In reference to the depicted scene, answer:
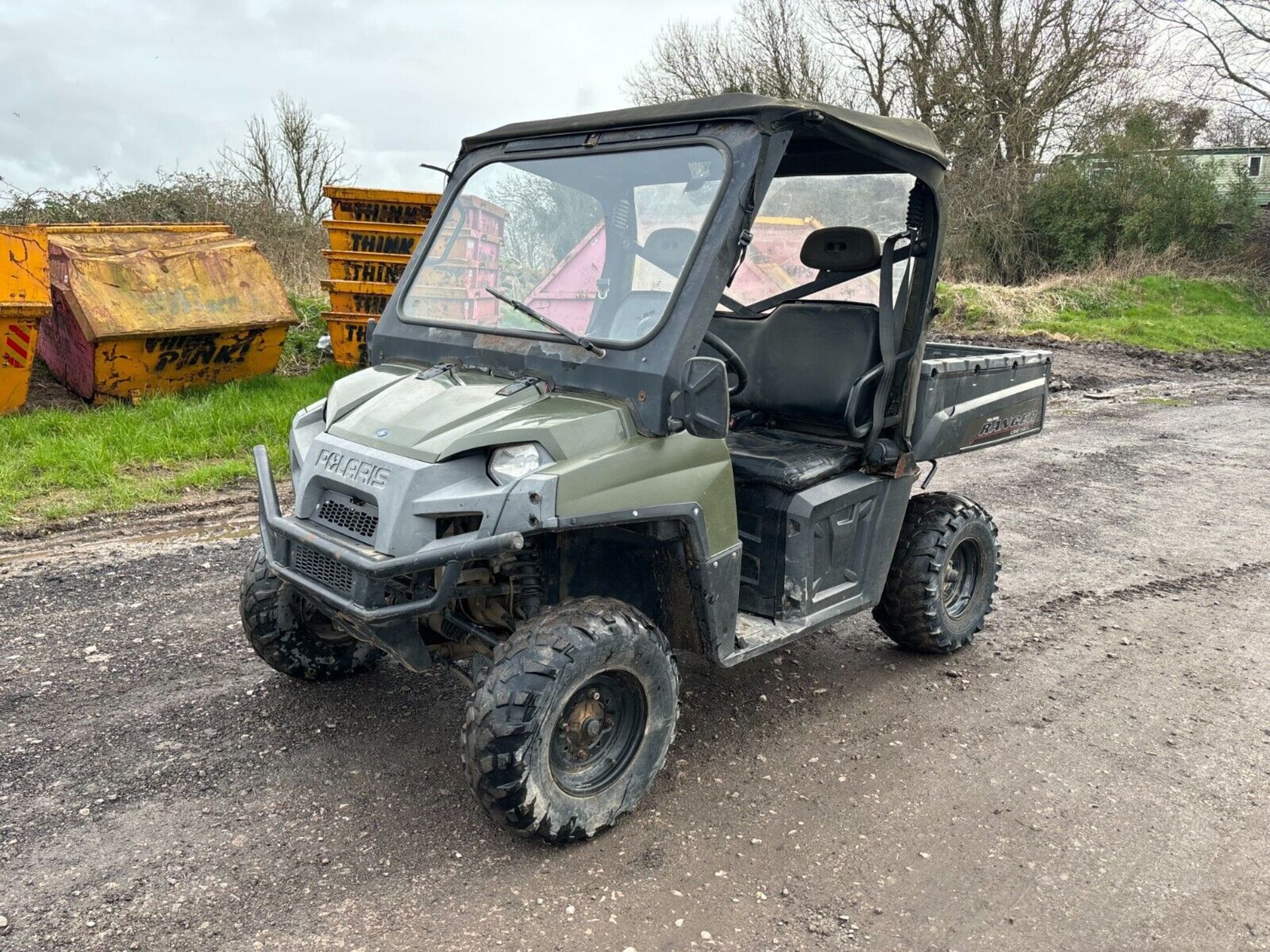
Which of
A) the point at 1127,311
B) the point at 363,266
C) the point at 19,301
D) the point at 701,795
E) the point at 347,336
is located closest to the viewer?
the point at 701,795

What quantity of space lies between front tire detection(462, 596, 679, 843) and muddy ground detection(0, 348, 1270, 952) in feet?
0.52

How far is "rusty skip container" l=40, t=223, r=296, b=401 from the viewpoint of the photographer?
8.61 m

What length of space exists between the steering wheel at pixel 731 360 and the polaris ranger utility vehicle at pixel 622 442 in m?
0.02

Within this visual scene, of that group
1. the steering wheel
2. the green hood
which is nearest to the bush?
the steering wheel

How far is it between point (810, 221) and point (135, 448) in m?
5.07

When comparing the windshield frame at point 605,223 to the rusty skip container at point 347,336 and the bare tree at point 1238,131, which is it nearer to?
the rusty skip container at point 347,336

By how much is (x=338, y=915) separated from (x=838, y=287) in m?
2.96

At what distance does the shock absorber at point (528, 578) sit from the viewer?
322cm

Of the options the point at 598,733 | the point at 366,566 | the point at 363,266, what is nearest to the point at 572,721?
the point at 598,733

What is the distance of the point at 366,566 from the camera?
2875 millimetres

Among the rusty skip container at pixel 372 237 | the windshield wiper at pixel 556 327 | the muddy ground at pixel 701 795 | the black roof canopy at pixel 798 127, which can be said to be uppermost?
the black roof canopy at pixel 798 127

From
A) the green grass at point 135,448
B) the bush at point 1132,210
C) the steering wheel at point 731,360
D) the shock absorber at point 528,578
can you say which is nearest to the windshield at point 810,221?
the steering wheel at point 731,360

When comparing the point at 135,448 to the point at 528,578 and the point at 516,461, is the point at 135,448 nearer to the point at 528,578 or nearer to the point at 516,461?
the point at 528,578

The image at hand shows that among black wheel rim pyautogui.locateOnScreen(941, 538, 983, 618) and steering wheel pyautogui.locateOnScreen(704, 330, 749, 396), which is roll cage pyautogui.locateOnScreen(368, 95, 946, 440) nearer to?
steering wheel pyautogui.locateOnScreen(704, 330, 749, 396)
